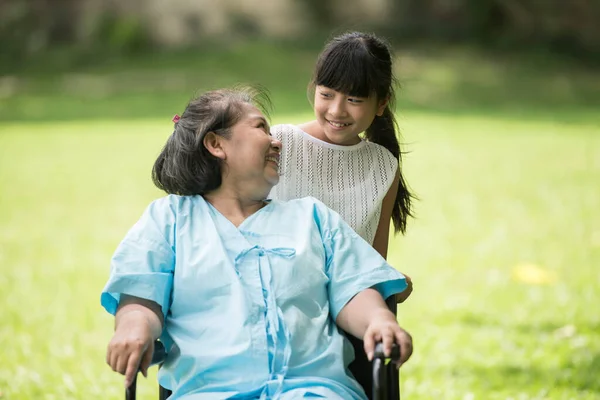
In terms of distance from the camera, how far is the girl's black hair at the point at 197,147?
2799 mm

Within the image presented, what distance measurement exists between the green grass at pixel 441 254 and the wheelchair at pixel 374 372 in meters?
0.78

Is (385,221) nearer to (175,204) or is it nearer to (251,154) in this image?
(251,154)

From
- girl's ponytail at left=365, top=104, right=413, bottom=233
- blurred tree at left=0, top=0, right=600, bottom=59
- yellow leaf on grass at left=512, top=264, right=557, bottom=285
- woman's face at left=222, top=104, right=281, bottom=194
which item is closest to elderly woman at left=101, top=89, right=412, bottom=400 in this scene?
woman's face at left=222, top=104, right=281, bottom=194

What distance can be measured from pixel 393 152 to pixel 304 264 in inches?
35.9

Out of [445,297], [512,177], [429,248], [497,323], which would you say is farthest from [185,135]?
[512,177]

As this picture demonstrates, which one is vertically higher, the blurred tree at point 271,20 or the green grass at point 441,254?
the green grass at point 441,254

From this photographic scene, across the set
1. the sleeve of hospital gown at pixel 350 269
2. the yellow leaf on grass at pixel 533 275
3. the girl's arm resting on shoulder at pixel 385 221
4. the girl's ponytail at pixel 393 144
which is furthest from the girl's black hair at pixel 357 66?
the yellow leaf on grass at pixel 533 275

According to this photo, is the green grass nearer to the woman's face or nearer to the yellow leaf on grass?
the yellow leaf on grass

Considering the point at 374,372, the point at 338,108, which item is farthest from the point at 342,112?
the point at 374,372

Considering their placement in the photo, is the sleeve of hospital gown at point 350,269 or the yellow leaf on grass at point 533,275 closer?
the sleeve of hospital gown at point 350,269

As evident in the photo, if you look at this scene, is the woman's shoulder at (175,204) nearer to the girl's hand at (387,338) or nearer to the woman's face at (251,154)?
the woman's face at (251,154)

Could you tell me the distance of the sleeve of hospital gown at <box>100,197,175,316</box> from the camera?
2559mm

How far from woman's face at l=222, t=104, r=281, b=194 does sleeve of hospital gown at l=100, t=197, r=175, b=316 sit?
22 centimetres

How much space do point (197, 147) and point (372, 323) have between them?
713mm
